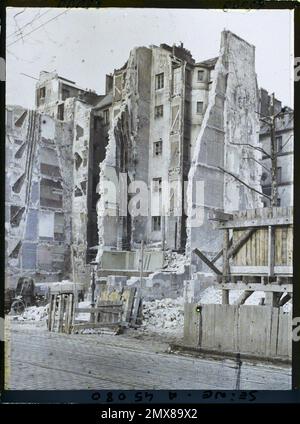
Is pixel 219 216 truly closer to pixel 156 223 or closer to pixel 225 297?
pixel 156 223

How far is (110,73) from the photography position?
178 inches

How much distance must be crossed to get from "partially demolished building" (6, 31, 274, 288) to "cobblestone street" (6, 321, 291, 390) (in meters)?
0.55

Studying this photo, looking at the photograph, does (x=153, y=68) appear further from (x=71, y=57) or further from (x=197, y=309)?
(x=197, y=309)

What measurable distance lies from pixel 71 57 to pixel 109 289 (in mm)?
1948

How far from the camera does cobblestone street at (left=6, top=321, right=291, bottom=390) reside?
4.40 m

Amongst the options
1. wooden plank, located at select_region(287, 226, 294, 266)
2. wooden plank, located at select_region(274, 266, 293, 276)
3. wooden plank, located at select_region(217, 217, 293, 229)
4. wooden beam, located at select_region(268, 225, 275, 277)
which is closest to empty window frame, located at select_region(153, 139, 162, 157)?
wooden plank, located at select_region(217, 217, 293, 229)

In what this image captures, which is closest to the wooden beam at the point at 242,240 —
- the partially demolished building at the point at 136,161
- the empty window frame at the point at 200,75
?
the partially demolished building at the point at 136,161

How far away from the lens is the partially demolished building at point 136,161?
4.54 metres

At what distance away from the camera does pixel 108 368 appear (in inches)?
175

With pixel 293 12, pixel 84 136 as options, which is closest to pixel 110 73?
pixel 84 136

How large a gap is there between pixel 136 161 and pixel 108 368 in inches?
68.5

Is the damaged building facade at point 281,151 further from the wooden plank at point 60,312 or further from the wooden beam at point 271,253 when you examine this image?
the wooden plank at point 60,312

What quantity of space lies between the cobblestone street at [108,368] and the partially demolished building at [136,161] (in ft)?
1.80

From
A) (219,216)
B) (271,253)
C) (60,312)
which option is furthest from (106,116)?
(271,253)
